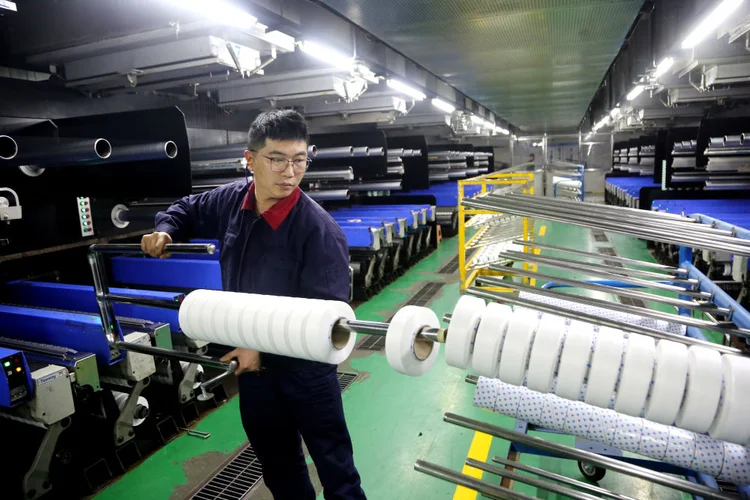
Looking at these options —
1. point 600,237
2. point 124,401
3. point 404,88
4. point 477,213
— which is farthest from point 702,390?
point 600,237

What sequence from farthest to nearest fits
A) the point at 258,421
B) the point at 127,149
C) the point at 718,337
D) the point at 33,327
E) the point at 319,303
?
the point at 718,337 < the point at 33,327 < the point at 127,149 < the point at 258,421 < the point at 319,303

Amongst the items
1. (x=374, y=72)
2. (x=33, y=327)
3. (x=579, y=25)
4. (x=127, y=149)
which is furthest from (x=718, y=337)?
(x=33, y=327)

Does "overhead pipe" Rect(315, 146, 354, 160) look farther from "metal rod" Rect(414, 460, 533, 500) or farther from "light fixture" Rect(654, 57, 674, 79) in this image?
"metal rod" Rect(414, 460, 533, 500)

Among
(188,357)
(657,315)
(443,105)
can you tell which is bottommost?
(188,357)

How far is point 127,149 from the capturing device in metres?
2.74

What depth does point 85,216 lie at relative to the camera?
3873mm

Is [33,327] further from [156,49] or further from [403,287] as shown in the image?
[403,287]

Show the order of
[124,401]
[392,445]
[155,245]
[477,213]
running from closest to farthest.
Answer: [155,245]
[124,401]
[392,445]
[477,213]

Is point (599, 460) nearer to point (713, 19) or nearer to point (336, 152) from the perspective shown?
point (713, 19)

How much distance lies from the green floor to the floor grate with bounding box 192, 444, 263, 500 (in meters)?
0.09

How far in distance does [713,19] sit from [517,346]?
10.4ft

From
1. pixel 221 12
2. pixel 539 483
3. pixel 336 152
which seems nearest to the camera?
pixel 539 483

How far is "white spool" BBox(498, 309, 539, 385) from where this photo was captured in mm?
1121

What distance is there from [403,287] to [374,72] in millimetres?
3595
